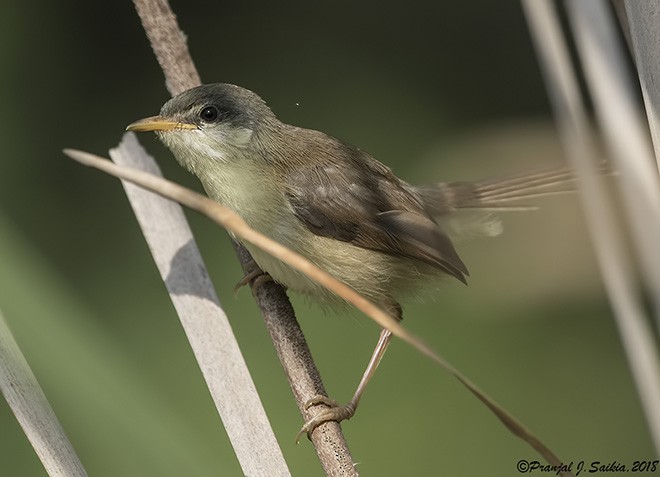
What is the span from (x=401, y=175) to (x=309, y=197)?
1284 mm

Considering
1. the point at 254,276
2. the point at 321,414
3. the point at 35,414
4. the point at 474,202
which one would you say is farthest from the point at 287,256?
the point at 474,202

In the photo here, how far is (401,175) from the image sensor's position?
10.8 ft

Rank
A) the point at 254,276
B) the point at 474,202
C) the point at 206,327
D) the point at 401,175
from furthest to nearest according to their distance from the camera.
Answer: the point at 401,175 → the point at 474,202 → the point at 254,276 → the point at 206,327

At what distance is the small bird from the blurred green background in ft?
1.56

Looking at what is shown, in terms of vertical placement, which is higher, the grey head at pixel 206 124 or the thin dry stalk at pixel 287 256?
the grey head at pixel 206 124

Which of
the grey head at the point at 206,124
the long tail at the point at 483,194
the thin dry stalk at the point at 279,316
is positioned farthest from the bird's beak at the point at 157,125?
the long tail at the point at 483,194

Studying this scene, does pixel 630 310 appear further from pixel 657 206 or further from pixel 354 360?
pixel 354 360

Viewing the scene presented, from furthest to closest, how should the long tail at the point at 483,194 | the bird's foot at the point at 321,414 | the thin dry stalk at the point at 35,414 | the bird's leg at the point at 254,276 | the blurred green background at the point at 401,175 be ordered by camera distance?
the blurred green background at the point at 401,175
the long tail at the point at 483,194
the bird's leg at the point at 254,276
the bird's foot at the point at 321,414
the thin dry stalk at the point at 35,414

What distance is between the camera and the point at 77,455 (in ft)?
4.64

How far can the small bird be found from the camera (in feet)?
6.57

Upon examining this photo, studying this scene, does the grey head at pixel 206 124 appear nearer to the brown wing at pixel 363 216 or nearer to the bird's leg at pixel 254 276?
the brown wing at pixel 363 216

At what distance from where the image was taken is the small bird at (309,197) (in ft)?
6.57

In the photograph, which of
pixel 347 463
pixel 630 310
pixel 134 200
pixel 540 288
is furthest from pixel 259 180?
pixel 540 288

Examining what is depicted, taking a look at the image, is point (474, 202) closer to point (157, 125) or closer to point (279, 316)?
point (279, 316)
